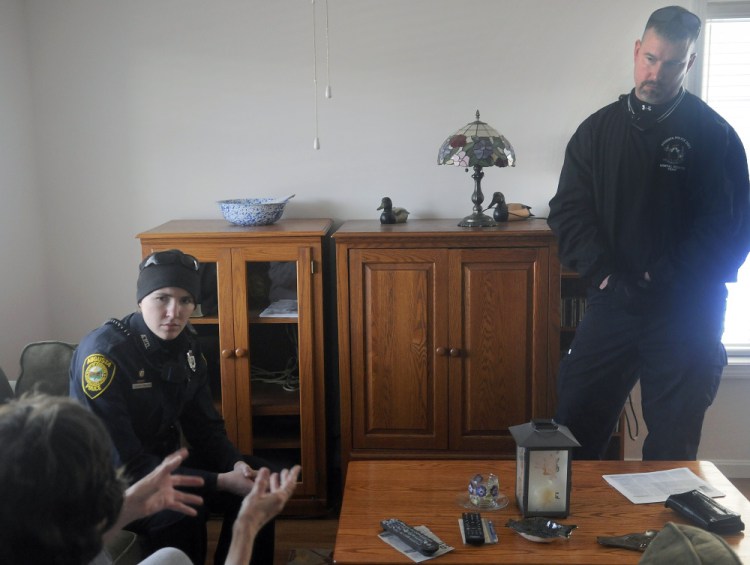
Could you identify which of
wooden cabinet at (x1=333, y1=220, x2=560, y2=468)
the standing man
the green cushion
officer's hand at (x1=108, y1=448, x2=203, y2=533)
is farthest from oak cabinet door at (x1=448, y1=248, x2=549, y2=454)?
the green cushion

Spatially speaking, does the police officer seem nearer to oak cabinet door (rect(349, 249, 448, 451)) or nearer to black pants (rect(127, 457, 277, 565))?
black pants (rect(127, 457, 277, 565))

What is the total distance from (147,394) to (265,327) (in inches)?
38.9

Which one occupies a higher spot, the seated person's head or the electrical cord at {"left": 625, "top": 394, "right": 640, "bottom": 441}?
the seated person's head

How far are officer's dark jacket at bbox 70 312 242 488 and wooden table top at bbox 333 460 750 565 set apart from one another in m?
0.50

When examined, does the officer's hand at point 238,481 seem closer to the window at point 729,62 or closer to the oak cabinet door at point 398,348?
the oak cabinet door at point 398,348

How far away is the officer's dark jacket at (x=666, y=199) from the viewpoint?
271 centimetres

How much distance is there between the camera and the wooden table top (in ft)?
6.37

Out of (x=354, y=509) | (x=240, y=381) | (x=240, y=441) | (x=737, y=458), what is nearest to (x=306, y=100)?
(x=240, y=381)

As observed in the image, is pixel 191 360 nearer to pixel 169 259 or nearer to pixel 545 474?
pixel 169 259

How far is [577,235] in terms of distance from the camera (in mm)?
2846

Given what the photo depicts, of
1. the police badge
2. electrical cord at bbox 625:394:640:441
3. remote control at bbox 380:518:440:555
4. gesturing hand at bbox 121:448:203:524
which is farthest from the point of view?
electrical cord at bbox 625:394:640:441

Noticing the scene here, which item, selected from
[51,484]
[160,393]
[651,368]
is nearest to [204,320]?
[160,393]

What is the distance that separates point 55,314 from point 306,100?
141 centimetres

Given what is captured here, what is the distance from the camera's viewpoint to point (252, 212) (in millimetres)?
3273
